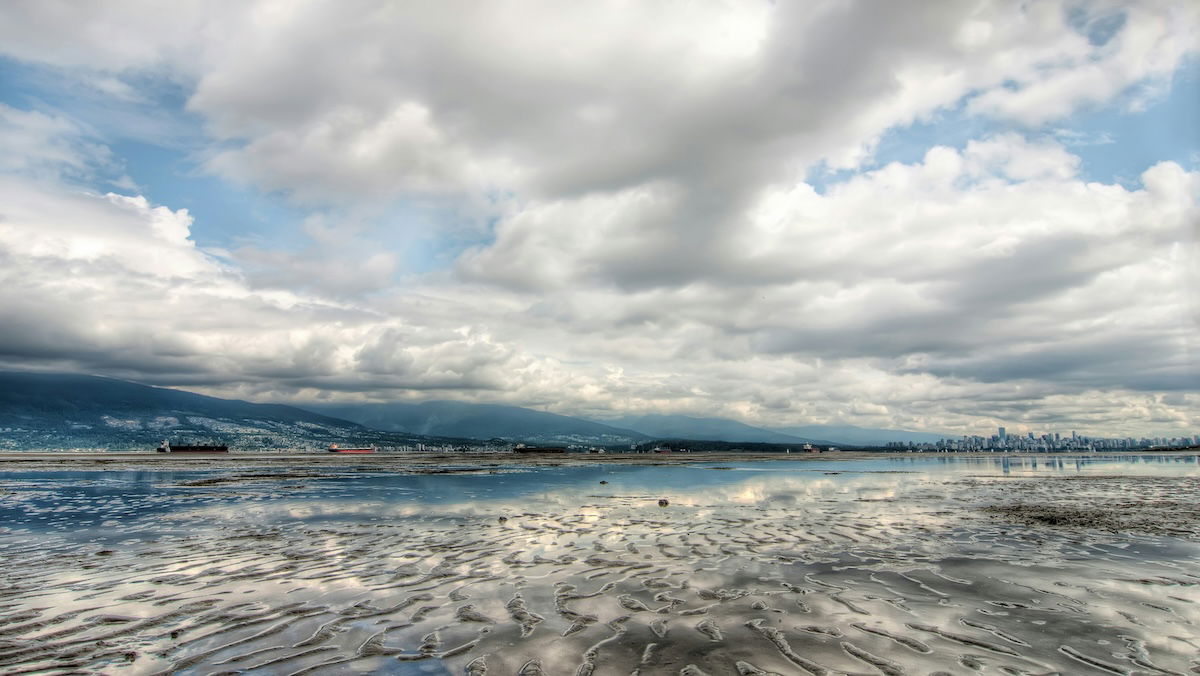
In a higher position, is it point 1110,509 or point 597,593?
point 597,593

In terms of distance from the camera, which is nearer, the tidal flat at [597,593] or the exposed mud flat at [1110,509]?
the tidal flat at [597,593]

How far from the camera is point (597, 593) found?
1323 centimetres

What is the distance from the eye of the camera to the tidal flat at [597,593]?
9.02 meters

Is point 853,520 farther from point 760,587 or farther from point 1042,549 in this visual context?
point 760,587

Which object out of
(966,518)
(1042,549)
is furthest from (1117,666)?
(966,518)

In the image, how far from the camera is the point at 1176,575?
14742 millimetres

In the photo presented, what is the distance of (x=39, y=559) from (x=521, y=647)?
16.5 meters

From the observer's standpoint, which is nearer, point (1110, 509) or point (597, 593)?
point (597, 593)

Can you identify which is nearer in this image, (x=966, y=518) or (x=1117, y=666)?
(x=1117, y=666)

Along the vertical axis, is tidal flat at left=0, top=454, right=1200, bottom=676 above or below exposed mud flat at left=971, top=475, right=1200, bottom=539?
above

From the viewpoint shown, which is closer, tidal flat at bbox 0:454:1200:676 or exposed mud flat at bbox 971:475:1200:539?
tidal flat at bbox 0:454:1200:676

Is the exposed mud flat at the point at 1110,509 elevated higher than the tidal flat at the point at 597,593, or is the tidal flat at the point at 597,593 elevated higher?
the tidal flat at the point at 597,593

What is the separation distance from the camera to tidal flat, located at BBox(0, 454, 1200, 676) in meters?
9.02

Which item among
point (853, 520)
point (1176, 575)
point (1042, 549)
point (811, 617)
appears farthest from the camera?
point (853, 520)
